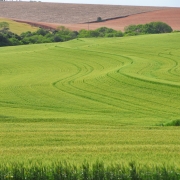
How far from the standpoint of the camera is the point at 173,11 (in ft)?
358

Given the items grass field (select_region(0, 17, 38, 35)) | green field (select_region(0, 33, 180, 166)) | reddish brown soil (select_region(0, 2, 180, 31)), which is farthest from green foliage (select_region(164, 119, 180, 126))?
reddish brown soil (select_region(0, 2, 180, 31))

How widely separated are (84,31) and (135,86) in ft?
209

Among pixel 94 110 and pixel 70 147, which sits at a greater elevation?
pixel 70 147

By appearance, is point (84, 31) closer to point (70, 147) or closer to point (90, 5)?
point (90, 5)

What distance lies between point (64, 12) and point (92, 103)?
95548 millimetres

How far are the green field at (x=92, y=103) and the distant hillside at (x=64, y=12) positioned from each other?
187ft

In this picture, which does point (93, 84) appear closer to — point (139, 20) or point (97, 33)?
point (97, 33)

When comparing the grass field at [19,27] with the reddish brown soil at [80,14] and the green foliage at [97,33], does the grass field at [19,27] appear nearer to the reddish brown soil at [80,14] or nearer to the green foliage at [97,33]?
the reddish brown soil at [80,14]

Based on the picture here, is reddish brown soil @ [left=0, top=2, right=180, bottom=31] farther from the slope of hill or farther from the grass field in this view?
the slope of hill

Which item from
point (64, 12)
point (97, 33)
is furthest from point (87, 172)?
point (64, 12)

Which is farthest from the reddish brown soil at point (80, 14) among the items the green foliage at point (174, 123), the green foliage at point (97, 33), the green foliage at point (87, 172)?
the green foliage at point (87, 172)

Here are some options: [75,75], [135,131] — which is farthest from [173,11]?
[135,131]

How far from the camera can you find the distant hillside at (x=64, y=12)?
113938 mm

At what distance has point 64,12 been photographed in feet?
386
